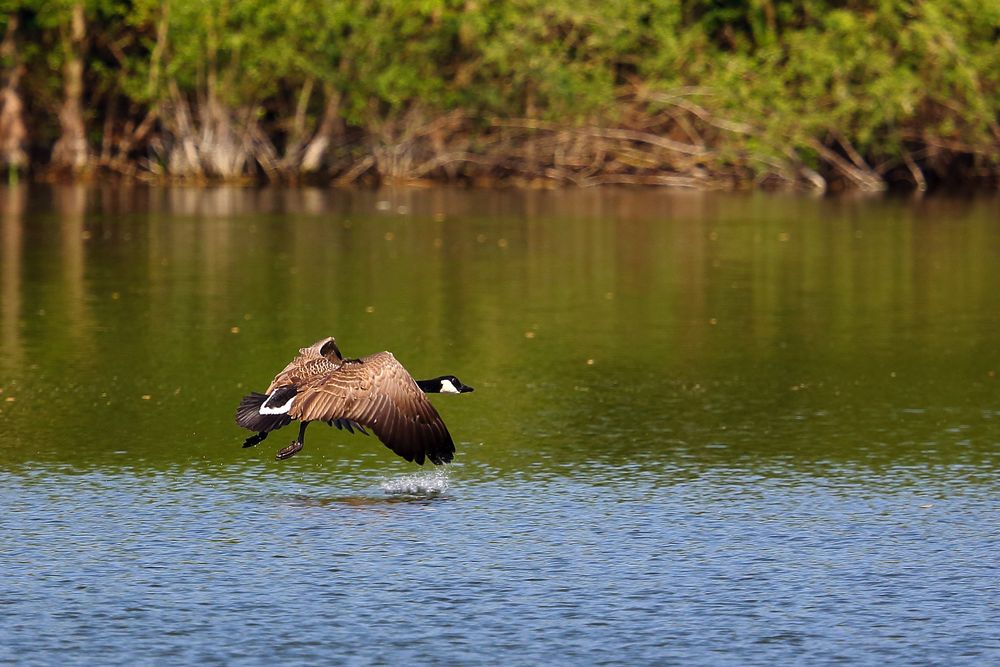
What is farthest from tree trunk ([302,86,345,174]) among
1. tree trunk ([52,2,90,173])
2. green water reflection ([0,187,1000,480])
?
green water reflection ([0,187,1000,480])

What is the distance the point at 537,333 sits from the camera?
14.9m

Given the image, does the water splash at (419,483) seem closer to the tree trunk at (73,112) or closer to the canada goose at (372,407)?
the canada goose at (372,407)

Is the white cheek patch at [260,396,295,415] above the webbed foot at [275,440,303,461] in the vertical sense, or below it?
above

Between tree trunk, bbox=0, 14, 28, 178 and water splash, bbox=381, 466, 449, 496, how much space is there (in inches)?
1266

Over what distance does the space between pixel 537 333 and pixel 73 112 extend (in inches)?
1088

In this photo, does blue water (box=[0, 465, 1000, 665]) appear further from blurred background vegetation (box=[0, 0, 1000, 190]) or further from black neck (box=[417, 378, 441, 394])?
blurred background vegetation (box=[0, 0, 1000, 190])

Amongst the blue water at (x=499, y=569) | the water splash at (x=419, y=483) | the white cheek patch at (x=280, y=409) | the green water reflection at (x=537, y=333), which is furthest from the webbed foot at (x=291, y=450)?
the white cheek patch at (x=280, y=409)

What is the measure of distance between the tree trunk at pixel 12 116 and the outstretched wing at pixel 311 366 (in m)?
32.3

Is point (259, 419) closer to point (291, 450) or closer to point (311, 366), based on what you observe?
point (311, 366)

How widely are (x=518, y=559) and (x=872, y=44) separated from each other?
111ft

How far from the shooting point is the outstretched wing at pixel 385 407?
8.51 m

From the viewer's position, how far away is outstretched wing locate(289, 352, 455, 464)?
8.51m

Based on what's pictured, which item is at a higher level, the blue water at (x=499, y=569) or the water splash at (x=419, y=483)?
the water splash at (x=419, y=483)

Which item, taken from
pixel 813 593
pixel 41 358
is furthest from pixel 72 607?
pixel 41 358
